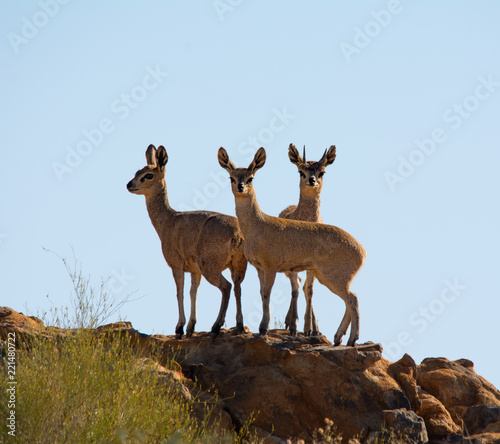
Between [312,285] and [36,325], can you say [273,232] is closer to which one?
[312,285]

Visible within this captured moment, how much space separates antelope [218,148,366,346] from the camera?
16984 millimetres

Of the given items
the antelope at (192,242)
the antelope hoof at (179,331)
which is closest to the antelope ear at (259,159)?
the antelope at (192,242)

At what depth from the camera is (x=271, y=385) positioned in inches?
638

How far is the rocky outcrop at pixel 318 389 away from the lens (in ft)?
51.7

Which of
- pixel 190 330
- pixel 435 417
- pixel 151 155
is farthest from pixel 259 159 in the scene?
pixel 435 417

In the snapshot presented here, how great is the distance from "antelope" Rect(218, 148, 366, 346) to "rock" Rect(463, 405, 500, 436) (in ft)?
7.61

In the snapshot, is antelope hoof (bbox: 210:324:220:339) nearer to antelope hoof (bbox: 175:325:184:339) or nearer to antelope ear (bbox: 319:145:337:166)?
antelope hoof (bbox: 175:325:184:339)

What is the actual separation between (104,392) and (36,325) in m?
4.39

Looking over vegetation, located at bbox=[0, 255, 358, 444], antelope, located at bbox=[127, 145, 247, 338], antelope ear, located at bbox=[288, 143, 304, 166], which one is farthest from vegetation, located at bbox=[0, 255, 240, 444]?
antelope ear, located at bbox=[288, 143, 304, 166]

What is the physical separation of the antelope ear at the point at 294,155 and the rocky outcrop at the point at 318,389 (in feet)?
15.8

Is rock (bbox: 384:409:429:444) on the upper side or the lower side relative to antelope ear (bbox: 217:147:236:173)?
lower

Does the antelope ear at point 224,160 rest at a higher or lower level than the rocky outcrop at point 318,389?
higher

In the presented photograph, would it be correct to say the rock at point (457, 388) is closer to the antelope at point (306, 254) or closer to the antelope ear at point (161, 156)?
the antelope at point (306, 254)

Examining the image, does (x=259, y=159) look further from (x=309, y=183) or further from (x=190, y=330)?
(x=190, y=330)
